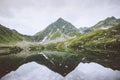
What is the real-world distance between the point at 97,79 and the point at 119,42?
8736 centimetres

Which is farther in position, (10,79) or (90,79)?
(10,79)

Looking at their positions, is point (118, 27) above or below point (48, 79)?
above

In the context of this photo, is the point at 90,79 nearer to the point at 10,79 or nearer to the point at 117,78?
the point at 117,78

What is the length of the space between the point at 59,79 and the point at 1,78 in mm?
10527

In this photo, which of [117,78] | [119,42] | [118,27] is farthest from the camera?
[118,27]

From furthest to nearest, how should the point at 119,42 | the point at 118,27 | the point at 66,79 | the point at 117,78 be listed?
the point at 118,27 < the point at 119,42 < the point at 66,79 < the point at 117,78

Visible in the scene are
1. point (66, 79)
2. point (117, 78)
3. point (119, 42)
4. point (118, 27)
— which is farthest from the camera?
point (118, 27)

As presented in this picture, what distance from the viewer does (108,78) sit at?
29234 mm

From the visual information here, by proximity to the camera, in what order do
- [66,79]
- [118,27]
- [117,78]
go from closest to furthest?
[117,78] → [66,79] → [118,27]

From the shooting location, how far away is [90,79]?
29531 mm

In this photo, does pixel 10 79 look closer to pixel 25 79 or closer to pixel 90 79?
pixel 25 79

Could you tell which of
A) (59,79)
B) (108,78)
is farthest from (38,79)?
(108,78)

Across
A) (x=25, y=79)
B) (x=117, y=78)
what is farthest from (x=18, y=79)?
(x=117, y=78)

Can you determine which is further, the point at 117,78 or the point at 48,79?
the point at 48,79
